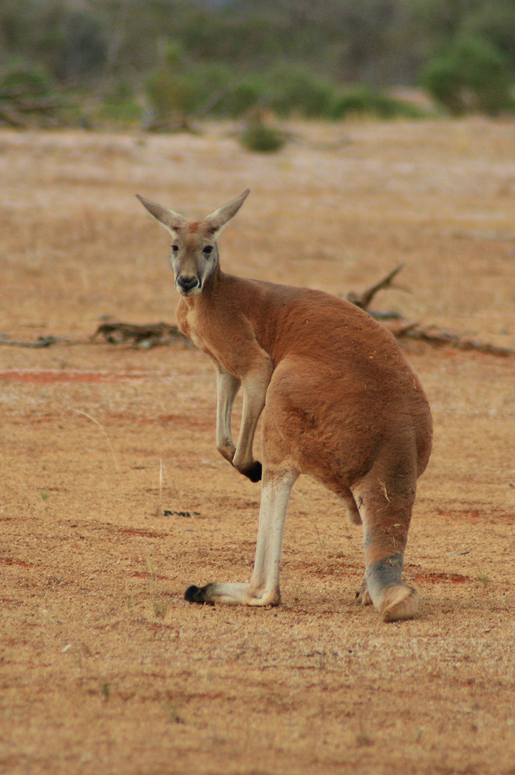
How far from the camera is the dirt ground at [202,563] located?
251cm

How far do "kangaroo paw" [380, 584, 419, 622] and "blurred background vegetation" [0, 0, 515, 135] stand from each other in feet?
12.7

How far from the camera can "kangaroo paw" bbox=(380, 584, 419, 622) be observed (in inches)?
135

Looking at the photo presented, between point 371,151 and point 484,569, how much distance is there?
47.0ft

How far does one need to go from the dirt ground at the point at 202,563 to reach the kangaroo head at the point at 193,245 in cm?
118

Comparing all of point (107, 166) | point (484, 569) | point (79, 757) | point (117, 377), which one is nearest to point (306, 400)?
point (484, 569)

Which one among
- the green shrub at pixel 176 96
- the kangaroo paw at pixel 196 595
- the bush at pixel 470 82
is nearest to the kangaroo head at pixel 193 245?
the kangaroo paw at pixel 196 595

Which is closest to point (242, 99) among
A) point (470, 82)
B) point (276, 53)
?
point (470, 82)

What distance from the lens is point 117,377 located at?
738 centimetres

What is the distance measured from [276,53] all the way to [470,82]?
14.8 meters

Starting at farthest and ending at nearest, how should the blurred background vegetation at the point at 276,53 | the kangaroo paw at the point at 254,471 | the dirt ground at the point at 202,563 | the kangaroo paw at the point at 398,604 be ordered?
1. the blurred background vegetation at the point at 276,53
2. the kangaroo paw at the point at 254,471
3. the kangaroo paw at the point at 398,604
4. the dirt ground at the point at 202,563

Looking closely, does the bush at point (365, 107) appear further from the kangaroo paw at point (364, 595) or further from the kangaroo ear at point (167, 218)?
the kangaroo paw at point (364, 595)

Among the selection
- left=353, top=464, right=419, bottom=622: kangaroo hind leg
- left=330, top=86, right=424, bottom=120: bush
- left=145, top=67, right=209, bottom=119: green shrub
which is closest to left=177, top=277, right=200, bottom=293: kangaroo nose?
left=353, top=464, right=419, bottom=622: kangaroo hind leg

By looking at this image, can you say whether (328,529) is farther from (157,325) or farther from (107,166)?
(107,166)

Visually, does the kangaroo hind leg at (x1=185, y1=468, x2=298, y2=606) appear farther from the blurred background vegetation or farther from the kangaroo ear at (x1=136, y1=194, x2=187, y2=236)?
the blurred background vegetation
